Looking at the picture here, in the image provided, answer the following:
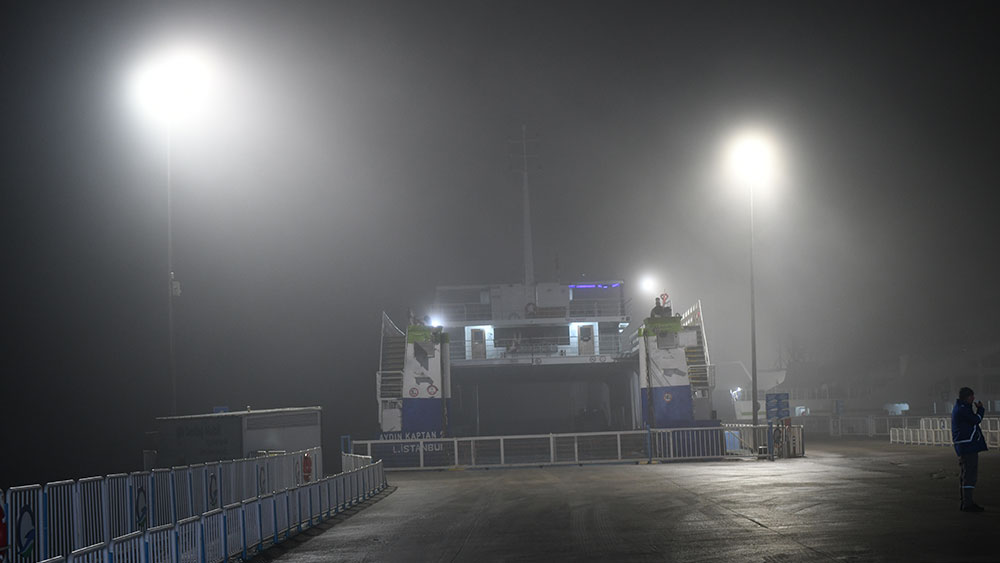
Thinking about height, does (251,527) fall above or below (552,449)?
above

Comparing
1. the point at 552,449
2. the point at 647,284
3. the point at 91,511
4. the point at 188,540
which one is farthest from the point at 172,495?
the point at 647,284

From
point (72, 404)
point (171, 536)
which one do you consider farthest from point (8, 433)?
point (171, 536)

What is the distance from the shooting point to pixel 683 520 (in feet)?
50.9

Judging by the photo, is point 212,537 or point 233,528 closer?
point 212,537

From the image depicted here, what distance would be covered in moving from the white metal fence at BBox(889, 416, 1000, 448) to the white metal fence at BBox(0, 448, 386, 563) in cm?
2692

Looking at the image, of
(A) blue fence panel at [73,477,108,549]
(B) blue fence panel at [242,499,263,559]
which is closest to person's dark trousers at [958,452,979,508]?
(B) blue fence panel at [242,499,263,559]

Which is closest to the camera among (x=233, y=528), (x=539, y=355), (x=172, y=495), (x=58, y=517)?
(x=58, y=517)

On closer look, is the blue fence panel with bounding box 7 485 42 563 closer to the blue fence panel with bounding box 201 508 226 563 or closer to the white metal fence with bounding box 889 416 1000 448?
the blue fence panel with bounding box 201 508 226 563

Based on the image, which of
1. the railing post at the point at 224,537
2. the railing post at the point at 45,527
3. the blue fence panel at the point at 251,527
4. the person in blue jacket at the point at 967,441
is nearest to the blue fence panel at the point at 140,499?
the blue fence panel at the point at 251,527

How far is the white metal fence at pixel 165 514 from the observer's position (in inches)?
423

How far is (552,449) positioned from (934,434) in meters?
17.2

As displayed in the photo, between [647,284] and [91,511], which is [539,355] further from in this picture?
[91,511]

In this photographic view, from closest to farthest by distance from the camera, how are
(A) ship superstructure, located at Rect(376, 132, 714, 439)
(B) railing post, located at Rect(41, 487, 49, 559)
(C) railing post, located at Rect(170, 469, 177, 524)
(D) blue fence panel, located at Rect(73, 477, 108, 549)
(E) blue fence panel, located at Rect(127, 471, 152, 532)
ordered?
(B) railing post, located at Rect(41, 487, 49, 559)
(D) blue fence panel, located at Rect(73, 477, 108, 549)
(E) blue fence panel, located at Rect(127, 471, 152, 532)
(C) railing post, located at Rect(170, 469, 177, 524)
(A) ship superstructure, located at Rect(376, 132, 714, 439)

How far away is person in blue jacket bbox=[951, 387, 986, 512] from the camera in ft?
46.8
